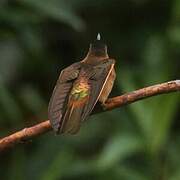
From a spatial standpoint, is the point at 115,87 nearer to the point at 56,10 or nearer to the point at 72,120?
the point at 56,10

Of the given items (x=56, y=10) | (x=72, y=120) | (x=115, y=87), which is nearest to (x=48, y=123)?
(x=72, y=120)

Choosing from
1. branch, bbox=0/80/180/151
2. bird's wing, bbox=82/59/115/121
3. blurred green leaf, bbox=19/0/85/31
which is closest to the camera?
branch, bbox=0/80/180/151

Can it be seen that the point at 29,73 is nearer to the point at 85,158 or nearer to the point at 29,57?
the point at 29,57

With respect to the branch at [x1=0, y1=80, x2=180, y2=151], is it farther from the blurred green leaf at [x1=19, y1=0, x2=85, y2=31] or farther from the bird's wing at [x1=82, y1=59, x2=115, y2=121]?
the blurred green leaf at [x1=19, y1=0, x2=85, y2=31]

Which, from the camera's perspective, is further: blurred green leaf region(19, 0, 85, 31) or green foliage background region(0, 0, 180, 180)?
blurred green leaf region(19, 0, 85, 31)

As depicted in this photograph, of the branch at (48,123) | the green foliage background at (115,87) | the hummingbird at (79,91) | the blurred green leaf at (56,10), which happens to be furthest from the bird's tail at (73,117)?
the blurred green leaf at (56,10)

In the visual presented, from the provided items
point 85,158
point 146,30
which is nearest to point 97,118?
point 85,158

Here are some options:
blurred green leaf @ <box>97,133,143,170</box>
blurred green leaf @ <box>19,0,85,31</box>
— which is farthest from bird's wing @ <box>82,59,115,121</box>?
blurred green leaf @ <box>19,0,85,31</box>

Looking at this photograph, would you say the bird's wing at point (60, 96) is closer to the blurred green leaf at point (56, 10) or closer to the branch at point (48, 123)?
the branch at point (48, 123)
